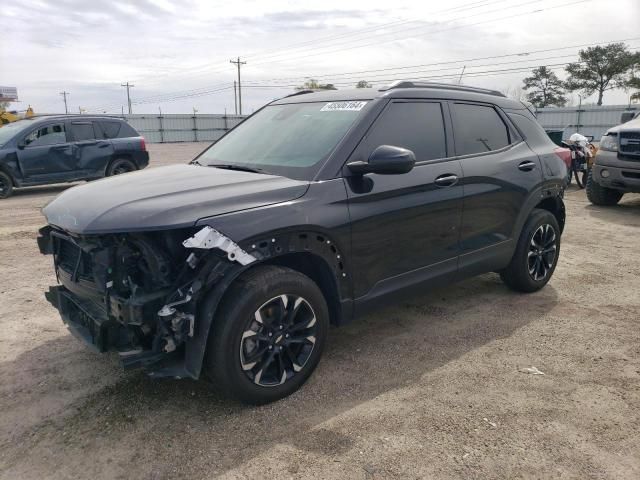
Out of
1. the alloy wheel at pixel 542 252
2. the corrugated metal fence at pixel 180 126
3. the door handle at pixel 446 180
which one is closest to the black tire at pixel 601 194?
the alloy wheel at pixel 542 252

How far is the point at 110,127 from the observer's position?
12664mm

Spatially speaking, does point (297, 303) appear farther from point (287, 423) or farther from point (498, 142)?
point (498, 142)

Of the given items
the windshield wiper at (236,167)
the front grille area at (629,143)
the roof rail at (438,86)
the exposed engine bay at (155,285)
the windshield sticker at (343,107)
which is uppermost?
the roof rail at (438,86)

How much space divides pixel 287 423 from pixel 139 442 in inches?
31.3

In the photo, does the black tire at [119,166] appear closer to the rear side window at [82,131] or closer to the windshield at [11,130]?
the rear side window at [82,131]

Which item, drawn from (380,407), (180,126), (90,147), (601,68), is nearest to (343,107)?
(380,407)

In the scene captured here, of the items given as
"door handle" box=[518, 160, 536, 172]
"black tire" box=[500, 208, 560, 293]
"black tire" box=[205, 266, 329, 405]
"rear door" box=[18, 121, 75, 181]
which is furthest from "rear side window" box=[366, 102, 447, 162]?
"rear door" box=[18, 121, 75, 181]

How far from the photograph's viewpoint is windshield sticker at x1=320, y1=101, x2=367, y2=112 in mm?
3687

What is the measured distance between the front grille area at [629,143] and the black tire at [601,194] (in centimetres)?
92

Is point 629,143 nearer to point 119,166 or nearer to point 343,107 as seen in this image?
point 343,107

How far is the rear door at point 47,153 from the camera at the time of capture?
37.1 feet

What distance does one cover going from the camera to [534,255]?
4.94 meters

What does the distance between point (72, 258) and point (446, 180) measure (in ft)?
8.65

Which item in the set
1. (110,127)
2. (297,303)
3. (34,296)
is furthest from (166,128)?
(297,303)
